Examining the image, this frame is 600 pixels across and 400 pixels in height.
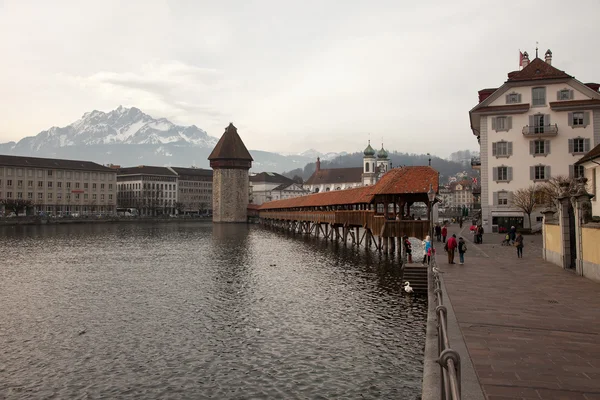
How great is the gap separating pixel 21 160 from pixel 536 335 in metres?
125

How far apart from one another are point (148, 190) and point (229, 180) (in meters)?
45.1

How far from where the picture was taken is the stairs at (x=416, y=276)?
2062 cm

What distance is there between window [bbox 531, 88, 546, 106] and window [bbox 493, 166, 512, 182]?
6.26 meters

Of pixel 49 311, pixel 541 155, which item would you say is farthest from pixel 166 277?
pixel 541 155

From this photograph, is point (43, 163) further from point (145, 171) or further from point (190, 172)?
point (190, 172)

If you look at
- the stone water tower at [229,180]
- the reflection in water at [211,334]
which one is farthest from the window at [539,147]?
the stone water tower at [229,180]

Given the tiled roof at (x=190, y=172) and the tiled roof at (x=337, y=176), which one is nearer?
the tiled roof at (x=190, y=172)

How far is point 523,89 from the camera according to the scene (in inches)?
1731

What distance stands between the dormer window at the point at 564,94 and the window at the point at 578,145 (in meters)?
3.76

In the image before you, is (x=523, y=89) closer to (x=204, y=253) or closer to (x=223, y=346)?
(x=204, y=253)

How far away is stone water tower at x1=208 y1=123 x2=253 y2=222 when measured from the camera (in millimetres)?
113750

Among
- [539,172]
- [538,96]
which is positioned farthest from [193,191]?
[538,96]

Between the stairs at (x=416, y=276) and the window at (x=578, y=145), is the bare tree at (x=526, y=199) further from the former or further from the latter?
the stairs at (x=416, y=276)

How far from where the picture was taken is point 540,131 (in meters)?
43.1
